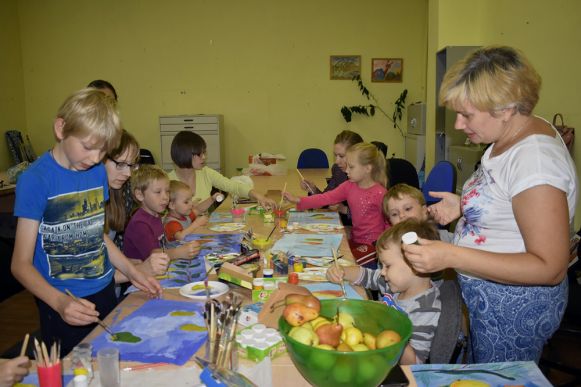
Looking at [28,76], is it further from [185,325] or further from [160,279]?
[185,325]

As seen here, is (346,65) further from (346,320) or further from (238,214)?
(346,320)

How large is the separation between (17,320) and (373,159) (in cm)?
283

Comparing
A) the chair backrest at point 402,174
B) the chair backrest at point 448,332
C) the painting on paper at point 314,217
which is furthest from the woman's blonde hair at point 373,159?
the chair backrest at point 448,332

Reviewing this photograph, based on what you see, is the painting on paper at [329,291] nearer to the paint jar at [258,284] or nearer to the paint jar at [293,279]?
the paint jar at [293,279]

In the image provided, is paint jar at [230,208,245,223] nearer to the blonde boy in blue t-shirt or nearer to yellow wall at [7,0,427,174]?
the blonde boy in blue t-shirt

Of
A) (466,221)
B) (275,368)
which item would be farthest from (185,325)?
(466,221)

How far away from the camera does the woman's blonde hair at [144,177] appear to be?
248 cm

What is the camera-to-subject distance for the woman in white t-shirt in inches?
48.5

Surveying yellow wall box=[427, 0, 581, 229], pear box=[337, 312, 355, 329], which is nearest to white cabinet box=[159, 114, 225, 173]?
yellow wall box=[427, 0, 581, 229]

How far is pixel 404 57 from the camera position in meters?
6.97

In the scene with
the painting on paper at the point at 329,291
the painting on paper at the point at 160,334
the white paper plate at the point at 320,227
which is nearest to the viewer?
the painting on paper at the point at 160,334

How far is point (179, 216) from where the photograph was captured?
290 cm

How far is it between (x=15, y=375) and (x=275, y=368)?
59 cm

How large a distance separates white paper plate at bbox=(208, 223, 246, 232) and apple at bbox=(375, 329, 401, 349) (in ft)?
6.08
